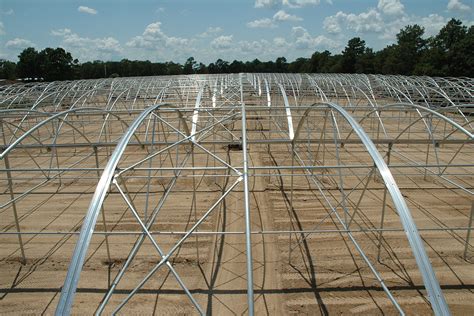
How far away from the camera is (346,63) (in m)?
80.7

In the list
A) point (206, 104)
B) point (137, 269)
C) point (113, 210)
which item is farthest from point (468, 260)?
point (206, 104)

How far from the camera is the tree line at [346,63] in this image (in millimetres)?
49406

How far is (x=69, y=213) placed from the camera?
1188 centimetres

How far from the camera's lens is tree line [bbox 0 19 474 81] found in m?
49.4

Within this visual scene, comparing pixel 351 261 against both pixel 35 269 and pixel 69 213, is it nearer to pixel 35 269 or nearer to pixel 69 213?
pixel 35 269

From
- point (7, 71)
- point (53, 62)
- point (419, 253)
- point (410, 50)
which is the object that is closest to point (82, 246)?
point (419, 253)

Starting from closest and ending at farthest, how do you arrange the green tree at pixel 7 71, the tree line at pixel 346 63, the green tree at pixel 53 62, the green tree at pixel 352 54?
the tree line at pixel 346 63
the green tree at pixel 53 62
the green tree at pixel 352 54
the green tree at pixel 7 71

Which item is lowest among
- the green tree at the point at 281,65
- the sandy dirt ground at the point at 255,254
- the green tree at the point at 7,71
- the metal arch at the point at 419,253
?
the sandy dirt ground at the point at 255,254

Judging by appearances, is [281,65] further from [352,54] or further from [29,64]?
[29,64]

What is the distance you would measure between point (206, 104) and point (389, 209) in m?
14.0

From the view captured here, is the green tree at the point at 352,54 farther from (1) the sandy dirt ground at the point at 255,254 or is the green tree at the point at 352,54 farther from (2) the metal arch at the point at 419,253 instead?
(2) the metal arch at the point at 419,253

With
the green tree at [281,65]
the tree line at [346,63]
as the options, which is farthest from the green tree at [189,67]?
the green tree at [281,65]

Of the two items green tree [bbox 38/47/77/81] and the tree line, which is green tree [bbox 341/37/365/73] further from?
green tree [bbox 38/47/77/81]

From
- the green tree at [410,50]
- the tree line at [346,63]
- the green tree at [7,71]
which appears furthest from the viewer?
the green tree at [7,71]
